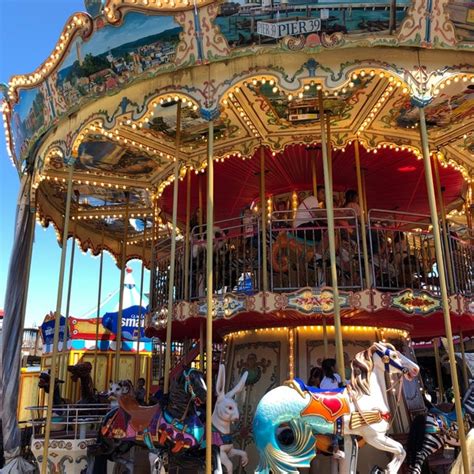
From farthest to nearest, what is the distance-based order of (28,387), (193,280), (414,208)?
(28,387), (414,208), (193,280)

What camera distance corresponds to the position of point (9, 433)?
26.3 ft

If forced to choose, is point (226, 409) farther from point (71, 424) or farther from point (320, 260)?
point (71, 424)

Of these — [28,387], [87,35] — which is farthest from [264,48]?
[28,387]

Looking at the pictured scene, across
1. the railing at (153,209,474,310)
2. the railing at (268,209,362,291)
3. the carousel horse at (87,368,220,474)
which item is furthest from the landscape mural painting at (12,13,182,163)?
the carousel horse at (87,368,220,474)

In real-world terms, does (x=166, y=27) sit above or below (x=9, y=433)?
above

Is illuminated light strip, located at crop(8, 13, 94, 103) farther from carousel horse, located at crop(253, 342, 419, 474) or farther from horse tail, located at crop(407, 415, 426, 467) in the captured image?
horse tail, located at crop(407, 415, 426, 467)

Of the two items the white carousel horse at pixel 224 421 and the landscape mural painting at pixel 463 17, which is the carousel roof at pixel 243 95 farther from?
the white carousel horse at pixel 224 421

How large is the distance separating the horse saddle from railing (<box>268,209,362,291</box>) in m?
2.39

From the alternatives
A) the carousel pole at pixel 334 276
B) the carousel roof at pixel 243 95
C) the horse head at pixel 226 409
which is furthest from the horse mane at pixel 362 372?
the carousel roof at pixel 243 95

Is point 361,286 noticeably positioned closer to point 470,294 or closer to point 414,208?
point 470,294

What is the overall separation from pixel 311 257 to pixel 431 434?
3.05 metres

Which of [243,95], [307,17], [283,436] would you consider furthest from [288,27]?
[283,436]

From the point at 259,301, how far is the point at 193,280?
1.87 m

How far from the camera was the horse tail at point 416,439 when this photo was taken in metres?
6.27
